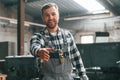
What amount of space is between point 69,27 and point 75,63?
370 inches

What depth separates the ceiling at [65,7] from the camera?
313 inches

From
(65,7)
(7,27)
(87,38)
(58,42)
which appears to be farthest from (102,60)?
(87,38)

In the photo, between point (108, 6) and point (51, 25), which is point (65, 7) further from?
point (51, 25)

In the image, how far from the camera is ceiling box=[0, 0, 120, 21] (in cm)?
794

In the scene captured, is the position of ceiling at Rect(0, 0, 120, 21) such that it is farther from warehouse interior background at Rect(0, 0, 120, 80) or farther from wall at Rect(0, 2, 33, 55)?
wall at Rect(0, 2, 33, 55)


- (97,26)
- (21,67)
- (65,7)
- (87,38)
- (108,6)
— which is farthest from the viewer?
(87,38)

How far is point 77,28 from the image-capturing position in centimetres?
1069

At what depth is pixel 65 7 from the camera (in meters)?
8.99

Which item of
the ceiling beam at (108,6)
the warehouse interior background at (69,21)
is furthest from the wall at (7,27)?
the ceiling beam at (108,6)

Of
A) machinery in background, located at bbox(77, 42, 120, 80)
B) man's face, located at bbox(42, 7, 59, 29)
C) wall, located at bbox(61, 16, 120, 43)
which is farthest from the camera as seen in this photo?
wall, located at bbox(61, 16, 120, 43)

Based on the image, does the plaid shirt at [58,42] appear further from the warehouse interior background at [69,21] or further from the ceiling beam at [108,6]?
the ceiling beam at [108,6]

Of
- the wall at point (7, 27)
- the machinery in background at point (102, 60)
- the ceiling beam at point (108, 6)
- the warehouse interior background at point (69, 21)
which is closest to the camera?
the machinery in background at point (102, 60)

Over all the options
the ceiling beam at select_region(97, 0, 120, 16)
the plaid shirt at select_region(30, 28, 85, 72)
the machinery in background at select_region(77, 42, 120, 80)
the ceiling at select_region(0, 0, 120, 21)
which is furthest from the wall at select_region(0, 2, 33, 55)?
the plaid shirt at select_region(30, 28, 85, 72)

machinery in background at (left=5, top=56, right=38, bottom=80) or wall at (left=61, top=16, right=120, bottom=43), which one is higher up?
wall at (left=61, top=16, right=120, bottom=43)
